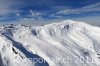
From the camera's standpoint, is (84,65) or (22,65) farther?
(84,65)

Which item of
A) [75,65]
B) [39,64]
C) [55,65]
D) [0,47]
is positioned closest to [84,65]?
[75,65]

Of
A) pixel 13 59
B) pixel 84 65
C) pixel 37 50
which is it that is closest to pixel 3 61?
pixel 13 59

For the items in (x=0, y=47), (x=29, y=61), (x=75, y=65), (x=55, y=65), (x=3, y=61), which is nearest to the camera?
(x=3, y=61)

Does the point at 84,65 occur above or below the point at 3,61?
below

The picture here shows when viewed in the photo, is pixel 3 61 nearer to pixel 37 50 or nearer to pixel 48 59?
pixel 48 59

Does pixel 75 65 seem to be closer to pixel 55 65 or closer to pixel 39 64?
pixel 55 65

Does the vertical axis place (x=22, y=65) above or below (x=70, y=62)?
above

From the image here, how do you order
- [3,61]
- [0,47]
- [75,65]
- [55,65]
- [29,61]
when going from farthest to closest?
Result: 1. [75,65]
2. [55,65]
3. [0,47]
4. [29,61]
5. [3,61]

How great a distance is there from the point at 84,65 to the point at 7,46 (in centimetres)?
7188

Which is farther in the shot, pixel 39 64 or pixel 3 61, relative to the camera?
pixel 39 64

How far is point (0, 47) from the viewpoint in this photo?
154 metres

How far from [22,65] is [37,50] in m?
66.4

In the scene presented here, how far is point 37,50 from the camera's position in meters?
199

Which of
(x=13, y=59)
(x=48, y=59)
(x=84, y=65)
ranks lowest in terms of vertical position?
(x=84, y=65)
